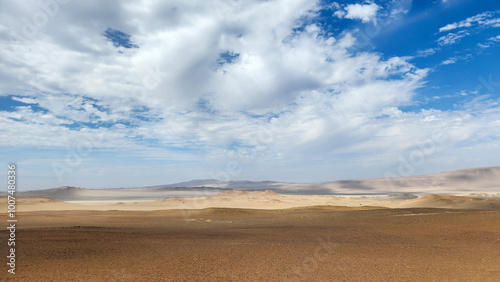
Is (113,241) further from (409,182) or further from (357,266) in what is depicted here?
(409,182)

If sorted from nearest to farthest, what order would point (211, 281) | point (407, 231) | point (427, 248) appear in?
1. point (211, 281)
2. point (427, 248)
3. point (407, 231)

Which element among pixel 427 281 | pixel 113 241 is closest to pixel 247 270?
pixel 427 281

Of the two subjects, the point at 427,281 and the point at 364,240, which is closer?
the point at 427,281

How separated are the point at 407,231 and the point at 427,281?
968 cm

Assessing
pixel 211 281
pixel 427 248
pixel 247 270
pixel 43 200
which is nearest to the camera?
pixel 211 281

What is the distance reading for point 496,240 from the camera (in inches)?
531

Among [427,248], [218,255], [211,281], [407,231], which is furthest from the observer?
[407,231]

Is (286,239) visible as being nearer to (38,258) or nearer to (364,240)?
→ (364,240)

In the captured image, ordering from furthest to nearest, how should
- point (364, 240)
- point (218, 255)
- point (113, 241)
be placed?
point (364, 240) → point (113, 241) → point (218, 255)

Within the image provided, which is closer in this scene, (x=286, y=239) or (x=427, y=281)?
(x=427, y=281)

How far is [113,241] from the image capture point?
12.7m

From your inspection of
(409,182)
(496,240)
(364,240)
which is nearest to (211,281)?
(364,240)

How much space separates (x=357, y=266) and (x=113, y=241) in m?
8.92

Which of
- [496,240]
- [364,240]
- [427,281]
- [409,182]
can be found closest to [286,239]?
[364,240]
